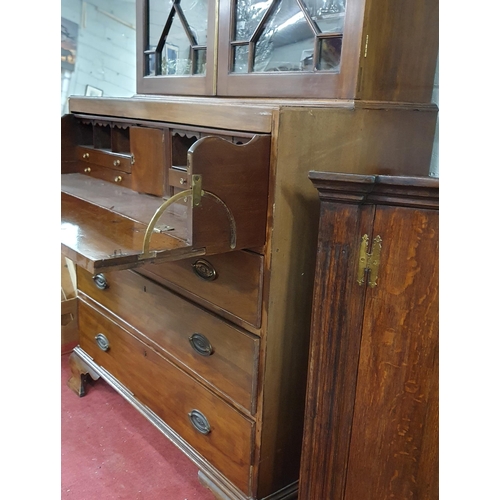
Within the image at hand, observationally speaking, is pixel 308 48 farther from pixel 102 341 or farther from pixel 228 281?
Answer: pixel 102 341

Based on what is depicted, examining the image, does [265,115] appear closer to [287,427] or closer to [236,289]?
[236,289]

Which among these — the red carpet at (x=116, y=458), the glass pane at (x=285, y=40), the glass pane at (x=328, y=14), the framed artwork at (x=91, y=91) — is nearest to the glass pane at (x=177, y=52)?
the glass pane at (x=285, y=40)

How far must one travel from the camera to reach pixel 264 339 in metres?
1.11

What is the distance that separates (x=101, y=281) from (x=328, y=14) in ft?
3.59

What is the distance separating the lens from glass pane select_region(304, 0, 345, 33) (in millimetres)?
1052

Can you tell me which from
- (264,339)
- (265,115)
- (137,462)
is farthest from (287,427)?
(265,115)

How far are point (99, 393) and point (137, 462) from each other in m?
0.48

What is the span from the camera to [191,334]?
131 centimetres

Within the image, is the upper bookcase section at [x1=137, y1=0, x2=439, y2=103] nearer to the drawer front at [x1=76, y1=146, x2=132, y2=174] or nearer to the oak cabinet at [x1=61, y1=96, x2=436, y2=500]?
the oak cabinet at [x1=61, y1=96, x2=436, y2=500]

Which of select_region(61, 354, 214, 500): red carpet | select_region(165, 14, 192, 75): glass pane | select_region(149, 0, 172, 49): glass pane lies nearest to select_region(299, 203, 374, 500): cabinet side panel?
select_region(61, 354, 214, 500): red carpet

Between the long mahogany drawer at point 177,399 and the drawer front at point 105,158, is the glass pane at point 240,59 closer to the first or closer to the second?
the drawer front at point 105,158

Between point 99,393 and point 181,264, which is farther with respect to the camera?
point 99,393

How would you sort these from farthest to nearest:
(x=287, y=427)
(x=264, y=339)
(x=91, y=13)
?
(x=91, y=13) < (x=287, y=427) < (x=264, y=339)

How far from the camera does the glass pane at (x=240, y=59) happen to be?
50.0 inches
